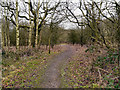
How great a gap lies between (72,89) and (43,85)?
201cm

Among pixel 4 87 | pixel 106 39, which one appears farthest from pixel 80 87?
pixel 106 39

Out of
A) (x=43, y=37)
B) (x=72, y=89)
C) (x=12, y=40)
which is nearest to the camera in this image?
(x=72, y=89)

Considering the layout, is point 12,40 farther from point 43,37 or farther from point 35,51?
point 35,51

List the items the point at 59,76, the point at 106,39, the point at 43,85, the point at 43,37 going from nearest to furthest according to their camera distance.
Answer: the point at 43,85 < the point at 59,76 < the point at 106,39 < the point at 43,37

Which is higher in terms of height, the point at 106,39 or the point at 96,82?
the point at 106,39

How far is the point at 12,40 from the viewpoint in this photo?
26734 mm

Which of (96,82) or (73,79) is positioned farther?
(73,79)

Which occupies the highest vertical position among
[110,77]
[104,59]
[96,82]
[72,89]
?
[104,59]

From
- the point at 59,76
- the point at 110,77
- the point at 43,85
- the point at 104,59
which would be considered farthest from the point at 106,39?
the point at 43,85

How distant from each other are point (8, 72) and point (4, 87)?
76.9 inches

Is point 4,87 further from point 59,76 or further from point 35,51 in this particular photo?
point 35,51

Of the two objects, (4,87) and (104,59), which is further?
(104,59)

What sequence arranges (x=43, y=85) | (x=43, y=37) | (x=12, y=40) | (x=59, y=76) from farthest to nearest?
1. (x=12, y=40)
2. (x=43, y=37)
3. (x=59, y=76)
4. (x=43, y=85)

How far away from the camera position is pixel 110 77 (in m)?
5.78
